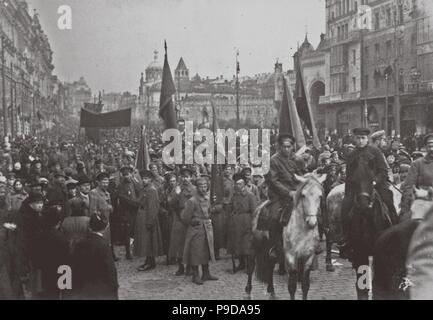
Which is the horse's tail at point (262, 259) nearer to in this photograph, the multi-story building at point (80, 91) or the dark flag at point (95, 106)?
the multi-story building at point (80, 91)

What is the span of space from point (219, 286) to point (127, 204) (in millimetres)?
3367

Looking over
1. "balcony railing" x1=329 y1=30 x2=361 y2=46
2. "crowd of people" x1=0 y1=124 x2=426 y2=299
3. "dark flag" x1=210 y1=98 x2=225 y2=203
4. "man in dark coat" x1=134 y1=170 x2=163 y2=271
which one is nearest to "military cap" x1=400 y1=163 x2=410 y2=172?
"crowd of people" x1=0 y1=124 x2=426 y2=299

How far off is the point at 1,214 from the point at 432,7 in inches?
1040

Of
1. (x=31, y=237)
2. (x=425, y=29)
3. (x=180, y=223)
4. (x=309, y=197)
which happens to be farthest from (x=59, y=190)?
(x=425, y=29)

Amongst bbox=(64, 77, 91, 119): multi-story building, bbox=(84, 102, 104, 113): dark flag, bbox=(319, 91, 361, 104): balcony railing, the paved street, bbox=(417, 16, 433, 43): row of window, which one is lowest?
the paved street

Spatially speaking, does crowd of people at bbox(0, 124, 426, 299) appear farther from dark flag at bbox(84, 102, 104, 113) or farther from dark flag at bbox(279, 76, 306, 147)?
dark flag at bbox(84, 102, 104, 113)

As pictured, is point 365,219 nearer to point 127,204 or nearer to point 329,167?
point 329,167

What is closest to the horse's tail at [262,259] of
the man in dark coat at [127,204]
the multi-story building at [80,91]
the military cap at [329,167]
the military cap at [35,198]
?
the military cap at [35,198]

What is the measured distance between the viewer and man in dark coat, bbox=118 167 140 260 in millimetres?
12516

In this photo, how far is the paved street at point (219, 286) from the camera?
933cm

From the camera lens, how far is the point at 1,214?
858 centimetres

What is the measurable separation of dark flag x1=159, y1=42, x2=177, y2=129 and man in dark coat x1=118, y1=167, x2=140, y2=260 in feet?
6.79
